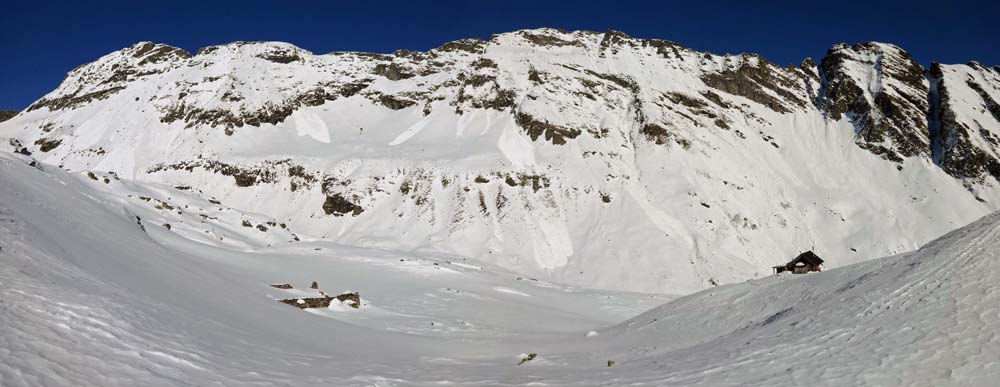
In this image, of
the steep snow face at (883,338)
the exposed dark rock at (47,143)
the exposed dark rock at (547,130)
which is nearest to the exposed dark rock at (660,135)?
the exposed dark rock at (547,130)

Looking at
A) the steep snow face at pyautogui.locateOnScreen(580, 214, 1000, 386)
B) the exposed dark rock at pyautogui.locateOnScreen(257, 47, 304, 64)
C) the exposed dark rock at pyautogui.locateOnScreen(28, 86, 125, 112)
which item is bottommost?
the steep snow face at pyautogui.locateOnScreen(580, 214, 1000, 386)

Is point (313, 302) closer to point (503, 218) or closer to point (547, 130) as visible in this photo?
point (503, 218)

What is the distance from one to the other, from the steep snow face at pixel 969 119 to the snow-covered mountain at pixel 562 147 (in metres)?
0.36

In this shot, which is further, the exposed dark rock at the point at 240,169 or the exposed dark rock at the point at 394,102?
the exposed dark rock at the point at 394,102

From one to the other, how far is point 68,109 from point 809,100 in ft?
378

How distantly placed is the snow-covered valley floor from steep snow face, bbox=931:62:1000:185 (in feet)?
256

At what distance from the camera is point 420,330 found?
19781mm

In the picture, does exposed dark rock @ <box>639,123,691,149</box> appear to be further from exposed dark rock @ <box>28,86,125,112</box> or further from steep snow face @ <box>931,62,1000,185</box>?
exposed dark rock @ <box>28,86,125,112</box>

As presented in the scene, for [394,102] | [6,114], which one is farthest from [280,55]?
[6,114]

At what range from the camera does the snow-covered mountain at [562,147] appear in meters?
58.3

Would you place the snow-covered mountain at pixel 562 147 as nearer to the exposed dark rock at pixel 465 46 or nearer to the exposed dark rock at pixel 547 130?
the exposed dark rock at pixel 547 130

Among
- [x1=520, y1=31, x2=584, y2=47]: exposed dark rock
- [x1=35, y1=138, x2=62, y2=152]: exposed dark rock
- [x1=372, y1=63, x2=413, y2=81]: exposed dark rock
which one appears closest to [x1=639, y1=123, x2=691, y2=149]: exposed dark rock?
[x1=520, y1=31, x2=584, y2=47]: exposed dark rock

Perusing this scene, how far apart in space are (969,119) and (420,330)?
323 ft

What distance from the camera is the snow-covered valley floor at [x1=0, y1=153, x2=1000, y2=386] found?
24.2 ft
